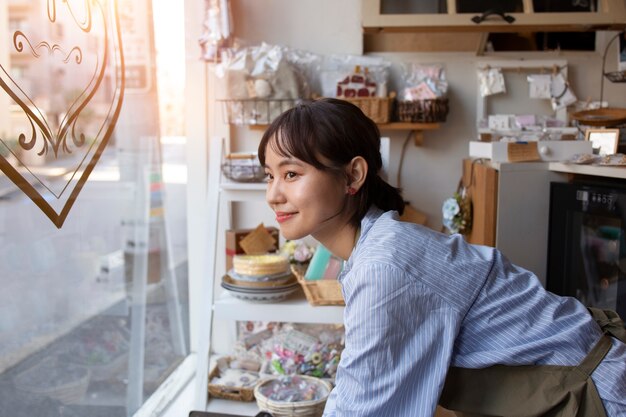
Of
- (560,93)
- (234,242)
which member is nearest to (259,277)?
(234,242)

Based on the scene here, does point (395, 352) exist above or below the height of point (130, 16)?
below

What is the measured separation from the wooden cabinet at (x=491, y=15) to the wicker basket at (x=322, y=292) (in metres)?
0.95

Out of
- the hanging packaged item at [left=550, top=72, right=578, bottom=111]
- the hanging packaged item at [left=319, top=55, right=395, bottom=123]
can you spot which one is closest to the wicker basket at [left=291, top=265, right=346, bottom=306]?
the hanging packaged item at [left=319, top=55, right=395, bottom=123]

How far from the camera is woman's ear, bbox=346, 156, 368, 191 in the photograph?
1167 millimetres

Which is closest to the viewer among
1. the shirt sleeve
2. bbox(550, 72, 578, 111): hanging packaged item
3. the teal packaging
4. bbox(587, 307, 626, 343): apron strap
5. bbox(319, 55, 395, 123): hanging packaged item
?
the shirt sleeve

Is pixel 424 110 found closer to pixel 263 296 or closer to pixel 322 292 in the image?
pixel 322 292

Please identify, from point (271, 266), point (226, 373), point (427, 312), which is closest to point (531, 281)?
point (427, 312)

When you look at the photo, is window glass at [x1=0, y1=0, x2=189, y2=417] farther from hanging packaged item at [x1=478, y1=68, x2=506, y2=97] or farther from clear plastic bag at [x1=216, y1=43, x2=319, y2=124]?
hanging packaged item at [x1=478, y1=68, x2=506, y2=97]

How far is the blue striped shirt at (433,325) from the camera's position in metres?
0.96

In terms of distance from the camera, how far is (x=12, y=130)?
1.28 m

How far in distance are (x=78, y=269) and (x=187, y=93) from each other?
1044 mm

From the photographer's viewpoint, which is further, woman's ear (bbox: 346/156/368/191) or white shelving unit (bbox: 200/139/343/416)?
white shelving unit (bbox: 200/139/343/416)

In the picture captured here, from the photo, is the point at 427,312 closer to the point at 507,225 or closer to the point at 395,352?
the point at 395,352

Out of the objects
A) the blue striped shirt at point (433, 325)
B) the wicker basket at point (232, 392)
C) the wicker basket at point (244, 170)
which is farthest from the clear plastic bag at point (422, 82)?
the blue striped shirt at point (433, 325)
